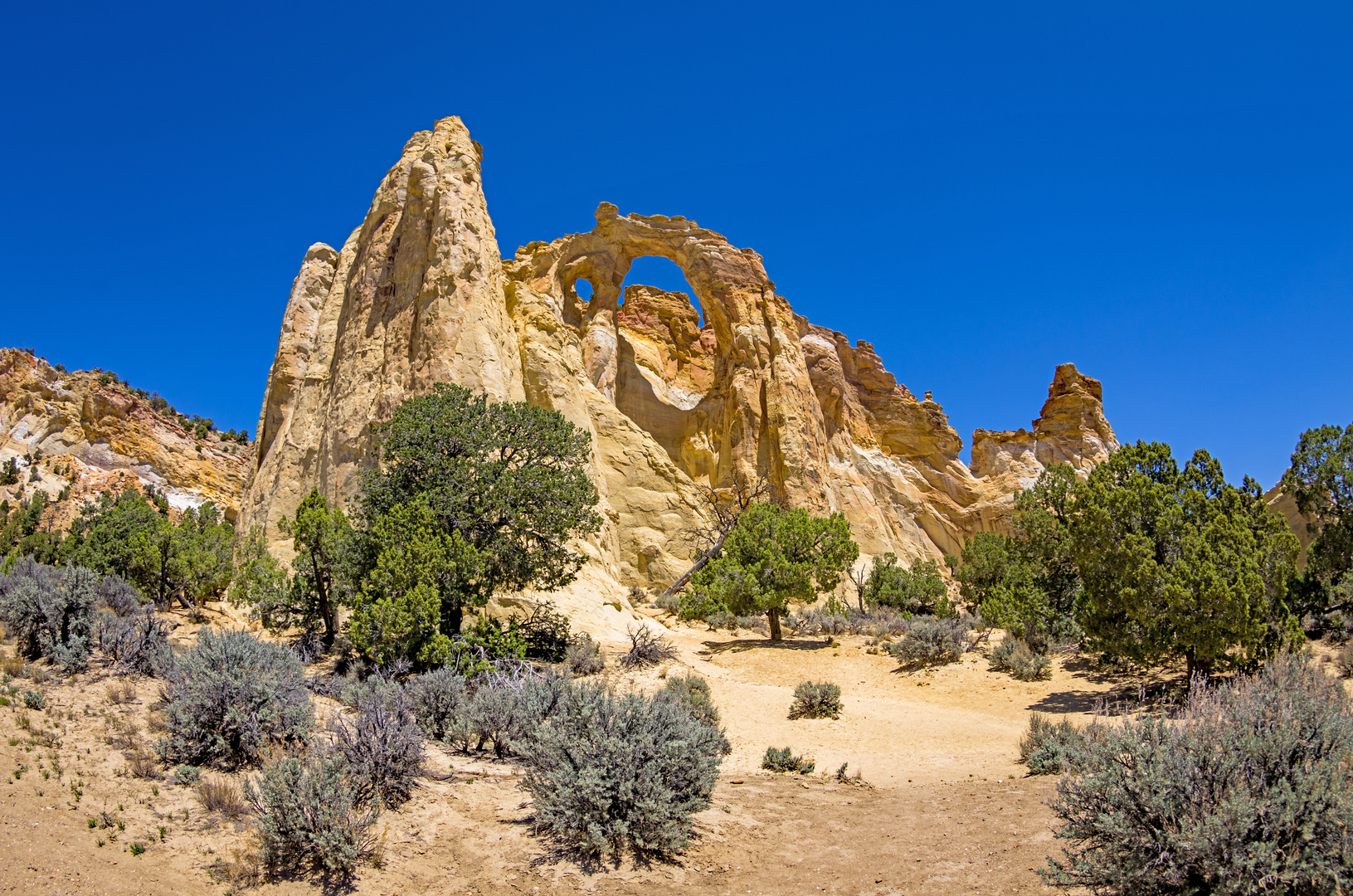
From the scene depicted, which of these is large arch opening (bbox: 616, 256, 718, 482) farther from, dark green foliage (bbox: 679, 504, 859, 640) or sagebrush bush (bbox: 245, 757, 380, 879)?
sagebrush bush (bbox: 245, 757, 380, 879)

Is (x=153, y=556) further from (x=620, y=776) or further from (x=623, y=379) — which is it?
(x=623, y=379)

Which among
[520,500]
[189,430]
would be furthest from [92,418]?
[520,500]

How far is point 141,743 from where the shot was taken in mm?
7180

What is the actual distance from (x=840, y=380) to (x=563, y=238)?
2056 cm

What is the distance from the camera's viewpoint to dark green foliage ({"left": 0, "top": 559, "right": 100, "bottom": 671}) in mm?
9117

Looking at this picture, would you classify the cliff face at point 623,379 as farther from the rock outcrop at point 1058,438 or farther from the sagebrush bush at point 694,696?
the sagebrush bush at point 694,696

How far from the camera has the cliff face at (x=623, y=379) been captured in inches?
916

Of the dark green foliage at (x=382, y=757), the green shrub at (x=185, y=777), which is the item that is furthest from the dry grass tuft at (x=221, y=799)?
the dark green foliage at (x=382, y=757)

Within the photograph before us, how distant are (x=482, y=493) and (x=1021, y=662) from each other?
11.9 metres

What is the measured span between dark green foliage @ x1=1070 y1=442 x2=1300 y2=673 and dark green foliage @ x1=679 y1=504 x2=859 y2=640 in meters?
7.91

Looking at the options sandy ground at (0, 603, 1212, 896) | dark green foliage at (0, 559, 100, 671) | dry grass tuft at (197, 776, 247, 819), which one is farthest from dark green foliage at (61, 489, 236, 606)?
dry grass tuft at (197, 776, 247, 819)

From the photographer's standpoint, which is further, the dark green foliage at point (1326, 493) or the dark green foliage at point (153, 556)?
the dark green foliage at point (1326, 493)

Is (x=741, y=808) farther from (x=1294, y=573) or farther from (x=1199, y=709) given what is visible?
(x=1294, y=573)

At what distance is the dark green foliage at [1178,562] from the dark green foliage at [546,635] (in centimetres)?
1047
